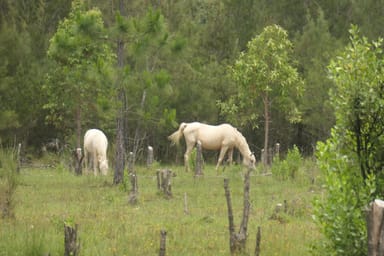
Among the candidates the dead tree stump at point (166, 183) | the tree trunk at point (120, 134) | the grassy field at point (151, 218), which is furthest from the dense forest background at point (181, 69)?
the dead tree stump at point (166, 183)

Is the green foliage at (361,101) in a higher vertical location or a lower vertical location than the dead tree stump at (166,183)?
higher

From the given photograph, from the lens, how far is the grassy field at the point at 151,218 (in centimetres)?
950

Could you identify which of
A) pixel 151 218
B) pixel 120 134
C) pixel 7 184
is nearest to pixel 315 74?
pixel 120 134

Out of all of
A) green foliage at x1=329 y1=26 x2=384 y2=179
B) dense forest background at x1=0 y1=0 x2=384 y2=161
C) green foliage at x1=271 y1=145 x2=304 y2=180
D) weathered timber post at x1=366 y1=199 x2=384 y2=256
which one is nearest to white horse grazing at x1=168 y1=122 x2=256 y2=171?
dense forest background at x1=0 y1=0 x2=384 y2=161

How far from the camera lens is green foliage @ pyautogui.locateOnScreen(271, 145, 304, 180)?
18062 mm

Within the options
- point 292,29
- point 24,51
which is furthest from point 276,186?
point 292,29

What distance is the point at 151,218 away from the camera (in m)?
12.1

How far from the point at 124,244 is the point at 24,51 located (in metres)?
19.8

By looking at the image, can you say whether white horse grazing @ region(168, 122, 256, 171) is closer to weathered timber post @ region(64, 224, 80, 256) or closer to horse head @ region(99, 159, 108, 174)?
horse head @ region(99, 159, 108, 174)

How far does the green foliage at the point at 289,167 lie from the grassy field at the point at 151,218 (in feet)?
0.95

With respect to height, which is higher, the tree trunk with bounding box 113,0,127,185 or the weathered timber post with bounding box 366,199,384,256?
the tree trunk with bounding box 113,0,127,185

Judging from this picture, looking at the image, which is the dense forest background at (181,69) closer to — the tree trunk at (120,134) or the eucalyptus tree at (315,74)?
the eucalyptus tree at (315,74)

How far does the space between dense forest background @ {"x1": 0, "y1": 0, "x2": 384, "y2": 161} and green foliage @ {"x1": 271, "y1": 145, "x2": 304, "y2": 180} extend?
7.03 meters

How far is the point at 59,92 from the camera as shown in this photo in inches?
1041
